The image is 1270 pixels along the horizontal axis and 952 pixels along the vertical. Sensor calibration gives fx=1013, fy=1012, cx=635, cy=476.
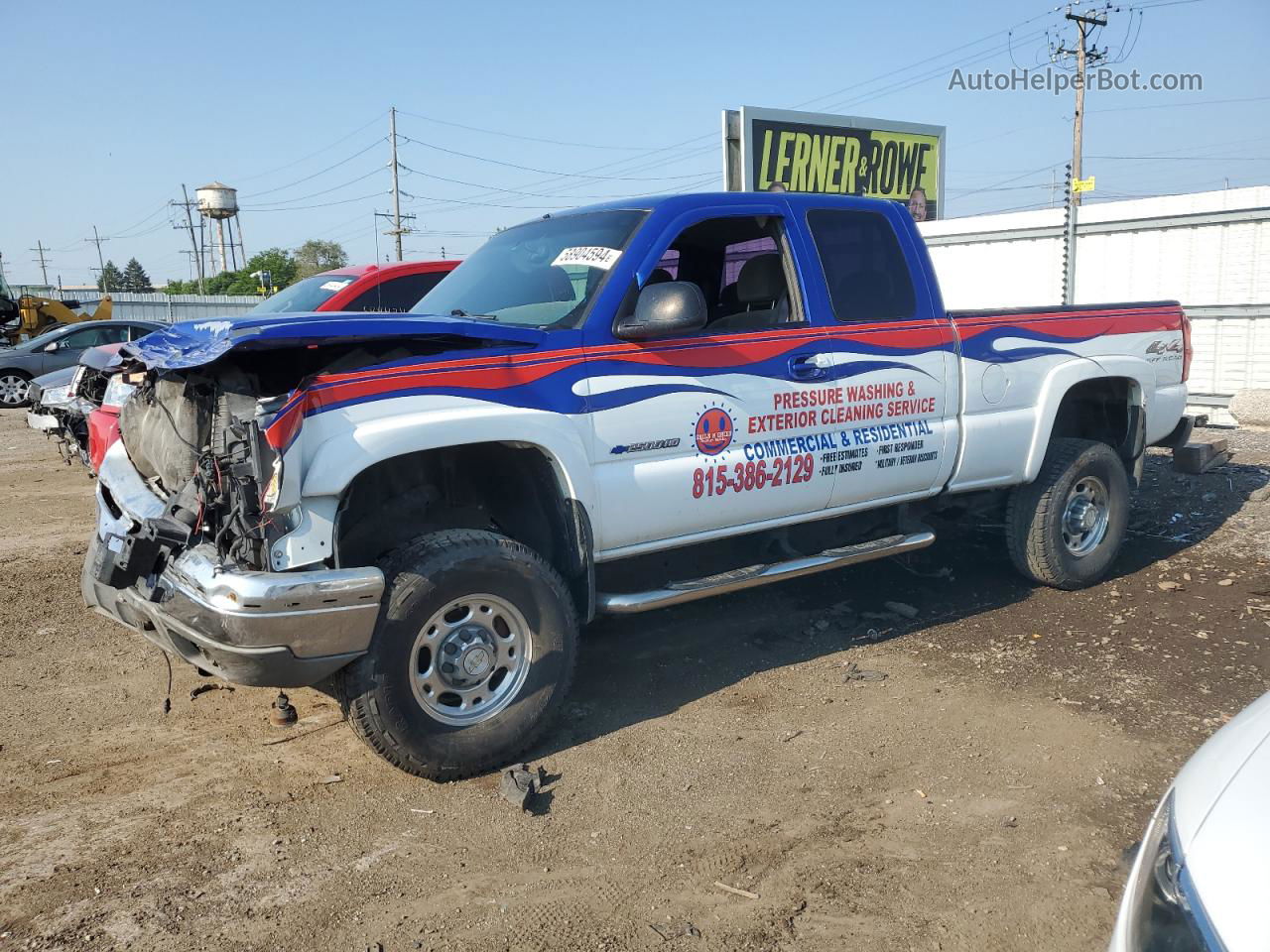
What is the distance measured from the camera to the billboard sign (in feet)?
53.1

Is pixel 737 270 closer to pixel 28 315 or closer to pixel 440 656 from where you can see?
pixel 440 656

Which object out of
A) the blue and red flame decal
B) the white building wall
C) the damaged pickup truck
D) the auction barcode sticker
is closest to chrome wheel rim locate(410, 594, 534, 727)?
the damaged pickup truck

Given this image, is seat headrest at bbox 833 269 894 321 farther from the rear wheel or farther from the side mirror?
the rear wheel

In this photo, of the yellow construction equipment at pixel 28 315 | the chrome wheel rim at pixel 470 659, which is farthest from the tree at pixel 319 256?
the chrome wheel rim at pixel 470 659

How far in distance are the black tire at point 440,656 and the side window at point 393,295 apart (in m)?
5.44

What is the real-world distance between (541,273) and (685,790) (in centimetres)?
240

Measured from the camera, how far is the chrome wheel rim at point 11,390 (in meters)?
17.4

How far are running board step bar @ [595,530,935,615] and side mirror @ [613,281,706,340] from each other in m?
1.11

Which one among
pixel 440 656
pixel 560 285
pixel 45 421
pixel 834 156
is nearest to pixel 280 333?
pixel 440 656

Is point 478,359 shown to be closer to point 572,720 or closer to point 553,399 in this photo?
point 553,399

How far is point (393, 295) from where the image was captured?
29.5ft

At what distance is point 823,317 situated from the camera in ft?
16.2

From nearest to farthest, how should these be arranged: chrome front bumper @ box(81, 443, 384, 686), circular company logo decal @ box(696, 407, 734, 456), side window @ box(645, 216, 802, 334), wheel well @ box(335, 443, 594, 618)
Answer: chrome front bumper @ box(81, 443, 384, 686), wheel well @ box(335, 443, 594, 618), circular company logo decal @ box(696, 407, 734, 456), side window @ box(645, 216, 802, 334)

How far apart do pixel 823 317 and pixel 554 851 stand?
282 centimetres
